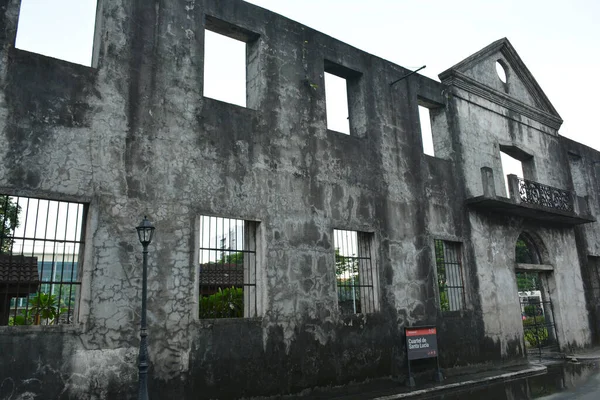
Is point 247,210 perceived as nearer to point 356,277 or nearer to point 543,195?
point 356,277

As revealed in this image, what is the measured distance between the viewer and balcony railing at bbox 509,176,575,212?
13945mm

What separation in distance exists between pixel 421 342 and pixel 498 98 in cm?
878

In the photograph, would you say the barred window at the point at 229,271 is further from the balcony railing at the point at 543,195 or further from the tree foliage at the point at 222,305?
the balcony railing at the point at 543,195

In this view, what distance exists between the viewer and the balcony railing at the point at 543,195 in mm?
13945

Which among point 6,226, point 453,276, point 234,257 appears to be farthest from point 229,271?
point 453,276

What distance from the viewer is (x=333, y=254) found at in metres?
9.68

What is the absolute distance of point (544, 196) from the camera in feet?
47.9

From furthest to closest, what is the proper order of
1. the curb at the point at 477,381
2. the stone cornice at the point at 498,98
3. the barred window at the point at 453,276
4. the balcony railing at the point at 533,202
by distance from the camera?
the stone cornice at the point at 498,98, the balcony railing at the point at 533,202, the barred window at the point at 453,276, the curb at the point at 477,381

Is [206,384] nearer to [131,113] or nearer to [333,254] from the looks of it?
[333,254]

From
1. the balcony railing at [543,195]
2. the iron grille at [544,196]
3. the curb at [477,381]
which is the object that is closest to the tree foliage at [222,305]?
the curb at [477,381]

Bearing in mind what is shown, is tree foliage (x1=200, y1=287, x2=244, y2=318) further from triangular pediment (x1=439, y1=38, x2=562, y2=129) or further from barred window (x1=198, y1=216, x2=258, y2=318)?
triangular pediment (x1=439, y1=38, x2=562, y2=129)

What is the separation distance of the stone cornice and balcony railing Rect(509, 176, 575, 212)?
2792mm

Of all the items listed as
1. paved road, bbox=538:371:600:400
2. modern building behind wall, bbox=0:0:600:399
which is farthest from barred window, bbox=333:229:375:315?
paved road, bbox=538:371:600:400

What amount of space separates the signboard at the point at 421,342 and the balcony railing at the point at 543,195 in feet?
17.5
